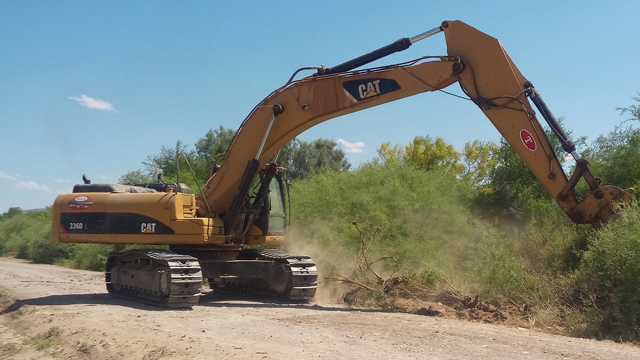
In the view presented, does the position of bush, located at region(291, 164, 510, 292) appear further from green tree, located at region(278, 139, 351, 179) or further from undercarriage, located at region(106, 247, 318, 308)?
green tree, located at region(278, 139, 351, 179)

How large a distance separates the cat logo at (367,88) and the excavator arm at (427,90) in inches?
0.7

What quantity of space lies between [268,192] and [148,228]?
246 cm

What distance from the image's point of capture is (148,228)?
11500mm

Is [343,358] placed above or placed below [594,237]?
below

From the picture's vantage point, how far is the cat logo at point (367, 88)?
1039 centimetres

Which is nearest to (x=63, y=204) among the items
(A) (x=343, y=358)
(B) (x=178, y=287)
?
(B) (x=178, y=287)

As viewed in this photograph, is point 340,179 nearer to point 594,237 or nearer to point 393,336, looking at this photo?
point 594,237

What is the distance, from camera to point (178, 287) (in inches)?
410

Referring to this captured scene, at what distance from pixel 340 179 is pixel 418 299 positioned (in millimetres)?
7998

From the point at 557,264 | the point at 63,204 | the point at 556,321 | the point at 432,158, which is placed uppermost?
the point at 432,158

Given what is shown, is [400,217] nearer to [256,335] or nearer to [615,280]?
[615,280]

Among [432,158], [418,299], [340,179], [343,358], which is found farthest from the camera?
[432,158]

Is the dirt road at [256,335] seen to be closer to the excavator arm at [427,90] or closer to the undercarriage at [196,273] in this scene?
the undercarriage at [196,273]

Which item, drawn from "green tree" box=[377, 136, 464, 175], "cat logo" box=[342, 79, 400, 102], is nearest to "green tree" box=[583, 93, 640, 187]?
"cat logo" box=[342, 79, 400, 102]
